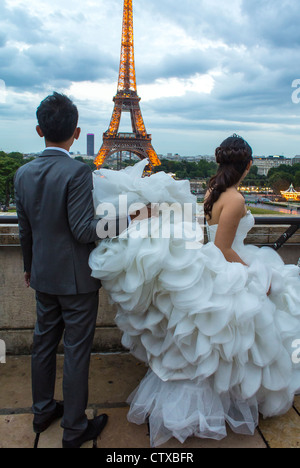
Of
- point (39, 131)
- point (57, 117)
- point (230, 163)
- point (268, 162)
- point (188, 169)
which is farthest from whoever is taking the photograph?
point (268, 162)

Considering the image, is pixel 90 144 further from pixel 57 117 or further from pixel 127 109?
pixel 57 117

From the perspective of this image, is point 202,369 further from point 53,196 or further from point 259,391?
point 53,196

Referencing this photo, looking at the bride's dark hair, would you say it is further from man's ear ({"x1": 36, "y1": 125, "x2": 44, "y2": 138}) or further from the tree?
the tree

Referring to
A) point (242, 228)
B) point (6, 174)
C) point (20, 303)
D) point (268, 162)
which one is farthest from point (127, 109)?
point (268, 162)

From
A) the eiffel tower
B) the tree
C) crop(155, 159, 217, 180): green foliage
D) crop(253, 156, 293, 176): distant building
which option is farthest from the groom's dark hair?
crop(253, 156, 293, 176): distant building

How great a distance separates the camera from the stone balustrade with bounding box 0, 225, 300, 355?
10.6 feet

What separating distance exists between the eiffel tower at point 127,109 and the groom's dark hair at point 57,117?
40065mm

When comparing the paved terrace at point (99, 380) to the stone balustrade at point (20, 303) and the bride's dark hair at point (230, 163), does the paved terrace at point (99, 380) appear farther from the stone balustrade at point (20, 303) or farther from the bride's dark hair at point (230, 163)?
the bride's dark hair at point (230, 163)

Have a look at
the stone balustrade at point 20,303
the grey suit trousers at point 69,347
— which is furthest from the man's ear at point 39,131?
the stone balustrade at point 20,303

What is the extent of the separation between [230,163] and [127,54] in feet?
147

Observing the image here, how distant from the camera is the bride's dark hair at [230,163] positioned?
2.40 meters

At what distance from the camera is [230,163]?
96.6 inches
